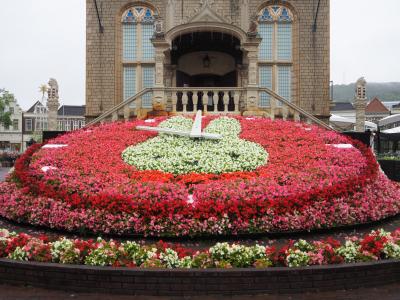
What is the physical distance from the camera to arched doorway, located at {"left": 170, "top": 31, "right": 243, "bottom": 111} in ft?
65.8

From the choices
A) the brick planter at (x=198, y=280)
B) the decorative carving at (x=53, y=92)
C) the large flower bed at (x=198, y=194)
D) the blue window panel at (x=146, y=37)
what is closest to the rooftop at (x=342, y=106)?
the blue window panel at (x=146, y=37)

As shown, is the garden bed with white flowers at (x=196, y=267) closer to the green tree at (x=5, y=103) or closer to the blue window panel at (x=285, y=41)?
the blue window panel at (x=285, y=41)

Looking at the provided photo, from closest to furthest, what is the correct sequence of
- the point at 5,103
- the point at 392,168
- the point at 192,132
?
the point at 192,132
the point at 392,168
the point at 5,103

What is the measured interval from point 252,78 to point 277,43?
6389 mm

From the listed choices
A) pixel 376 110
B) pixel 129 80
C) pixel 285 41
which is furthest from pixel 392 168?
pixel 376 110

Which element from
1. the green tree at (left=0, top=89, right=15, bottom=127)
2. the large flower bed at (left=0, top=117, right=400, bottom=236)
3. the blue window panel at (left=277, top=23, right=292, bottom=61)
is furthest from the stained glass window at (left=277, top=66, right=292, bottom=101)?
the green tree at (left=0, top=89, right=15, bottom=127)

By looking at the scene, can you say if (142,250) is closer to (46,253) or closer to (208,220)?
(46,253)

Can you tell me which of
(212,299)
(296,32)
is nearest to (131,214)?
(212,299)

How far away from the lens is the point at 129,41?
22.3m

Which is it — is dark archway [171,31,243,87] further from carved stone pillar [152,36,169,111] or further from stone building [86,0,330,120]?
carved stone pillar [152,36,169,111]

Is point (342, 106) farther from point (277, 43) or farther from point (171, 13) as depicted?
point (171, 13)

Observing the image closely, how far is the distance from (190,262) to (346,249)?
6.98ft

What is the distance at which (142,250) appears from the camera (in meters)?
6.07

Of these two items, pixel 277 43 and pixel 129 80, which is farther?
pixel 129 80
